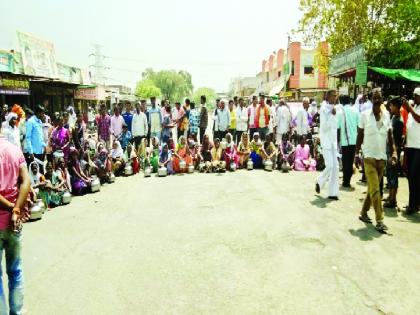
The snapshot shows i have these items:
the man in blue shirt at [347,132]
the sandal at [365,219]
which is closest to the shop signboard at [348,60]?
the man in blue shirt at [347,132]

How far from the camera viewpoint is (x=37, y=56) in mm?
22328

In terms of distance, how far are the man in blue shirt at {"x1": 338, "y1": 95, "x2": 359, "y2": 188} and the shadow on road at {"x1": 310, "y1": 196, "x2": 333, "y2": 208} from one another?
60.3 inches

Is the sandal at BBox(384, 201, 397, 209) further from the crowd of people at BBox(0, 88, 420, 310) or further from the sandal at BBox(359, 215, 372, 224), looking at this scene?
the sandal at BBox(359, 215, 372, 224)

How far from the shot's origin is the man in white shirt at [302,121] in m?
13.2

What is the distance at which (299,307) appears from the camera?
394 centimetres

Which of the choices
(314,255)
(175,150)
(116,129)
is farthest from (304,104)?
(314,255)

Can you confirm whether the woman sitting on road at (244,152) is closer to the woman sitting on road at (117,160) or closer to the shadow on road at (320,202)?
the woman sitting on road at (117,160)

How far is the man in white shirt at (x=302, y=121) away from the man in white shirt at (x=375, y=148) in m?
6.58

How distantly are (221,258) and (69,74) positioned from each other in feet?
88.3

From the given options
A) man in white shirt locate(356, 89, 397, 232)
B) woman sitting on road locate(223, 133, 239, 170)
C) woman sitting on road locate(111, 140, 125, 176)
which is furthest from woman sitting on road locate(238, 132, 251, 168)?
man in white shirt locate(356, 89, 397, 232)

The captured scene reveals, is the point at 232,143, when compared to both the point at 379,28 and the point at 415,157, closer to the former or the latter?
the point at 415,157

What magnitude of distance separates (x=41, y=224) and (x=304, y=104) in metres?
9.25

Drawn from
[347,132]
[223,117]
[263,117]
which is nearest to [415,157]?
[347,132]

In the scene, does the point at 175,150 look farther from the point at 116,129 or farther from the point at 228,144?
the point at 116,129
